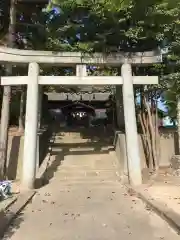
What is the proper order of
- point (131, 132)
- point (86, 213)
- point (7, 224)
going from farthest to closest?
point (131, 132)
point (86, 213)
point (7, 224)

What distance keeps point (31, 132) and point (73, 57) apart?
10.5ft

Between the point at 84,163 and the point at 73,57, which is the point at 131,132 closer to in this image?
the point at 73,57

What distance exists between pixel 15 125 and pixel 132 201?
12.4 meters

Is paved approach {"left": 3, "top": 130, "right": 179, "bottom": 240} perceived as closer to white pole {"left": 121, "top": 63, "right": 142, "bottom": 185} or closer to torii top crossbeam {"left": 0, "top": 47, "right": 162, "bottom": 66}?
white pole {"left": 121, "top": 63, "right": 142, "bottom": 185}

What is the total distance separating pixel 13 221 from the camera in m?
7.91

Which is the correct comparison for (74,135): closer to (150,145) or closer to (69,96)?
(150,145)

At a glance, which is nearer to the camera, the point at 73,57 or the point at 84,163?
the point at 73,57

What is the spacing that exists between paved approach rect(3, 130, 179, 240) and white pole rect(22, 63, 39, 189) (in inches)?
25.7

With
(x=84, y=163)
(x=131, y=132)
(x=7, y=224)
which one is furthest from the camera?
(x=84, y=163)

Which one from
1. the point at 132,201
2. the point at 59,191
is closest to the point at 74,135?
the point at 59,191

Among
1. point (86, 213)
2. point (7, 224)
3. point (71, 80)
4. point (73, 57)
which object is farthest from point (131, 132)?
point (7, 224)

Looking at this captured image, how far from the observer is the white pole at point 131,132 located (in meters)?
13.2

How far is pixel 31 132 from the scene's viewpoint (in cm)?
1307

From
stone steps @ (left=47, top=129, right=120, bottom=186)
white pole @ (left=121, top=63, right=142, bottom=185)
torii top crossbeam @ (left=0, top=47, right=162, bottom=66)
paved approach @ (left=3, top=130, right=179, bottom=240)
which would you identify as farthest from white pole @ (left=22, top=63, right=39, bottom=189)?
white pole @ (left=121, top=63, right=142, bottom=185)
